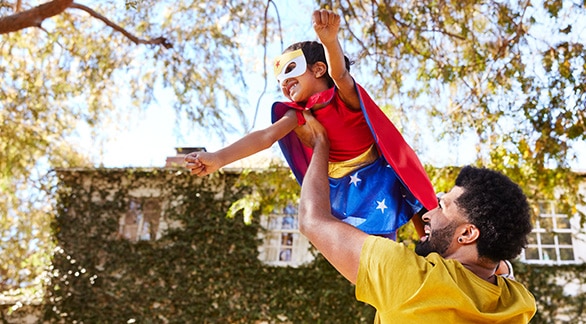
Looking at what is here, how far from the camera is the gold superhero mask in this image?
8.18 ft

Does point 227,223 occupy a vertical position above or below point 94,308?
above

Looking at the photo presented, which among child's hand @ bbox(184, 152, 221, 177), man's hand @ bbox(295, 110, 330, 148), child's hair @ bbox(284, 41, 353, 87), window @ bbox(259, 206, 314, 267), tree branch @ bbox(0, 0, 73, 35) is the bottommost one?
child's hand @ bbox(184, 152, 221, 177)

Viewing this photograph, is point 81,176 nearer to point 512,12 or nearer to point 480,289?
point 512,12

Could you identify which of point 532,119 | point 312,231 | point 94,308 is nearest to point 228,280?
point 94,308

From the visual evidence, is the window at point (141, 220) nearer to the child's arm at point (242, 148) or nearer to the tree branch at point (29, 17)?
the tree branch at point (29, 17)

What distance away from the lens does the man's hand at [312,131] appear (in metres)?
2.39

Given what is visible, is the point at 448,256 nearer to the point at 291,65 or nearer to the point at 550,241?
the point at 291,65

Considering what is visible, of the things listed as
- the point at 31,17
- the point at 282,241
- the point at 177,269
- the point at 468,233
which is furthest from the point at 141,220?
the point at 468,233

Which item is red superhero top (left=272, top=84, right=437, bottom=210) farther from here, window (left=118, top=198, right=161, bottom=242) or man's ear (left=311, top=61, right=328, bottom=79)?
window (left=118, top=198, right=161, bottom=242)

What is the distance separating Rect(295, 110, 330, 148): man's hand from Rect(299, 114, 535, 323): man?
1.38 feet

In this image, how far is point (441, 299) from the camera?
166cm

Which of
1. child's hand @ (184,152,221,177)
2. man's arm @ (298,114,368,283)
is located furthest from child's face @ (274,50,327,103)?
child's hand @ (184,152,221,177)

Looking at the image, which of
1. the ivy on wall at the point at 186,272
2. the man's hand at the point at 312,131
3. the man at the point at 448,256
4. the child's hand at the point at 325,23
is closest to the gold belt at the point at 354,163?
the man's hand at the point at 312,131

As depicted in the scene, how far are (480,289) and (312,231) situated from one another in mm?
511
